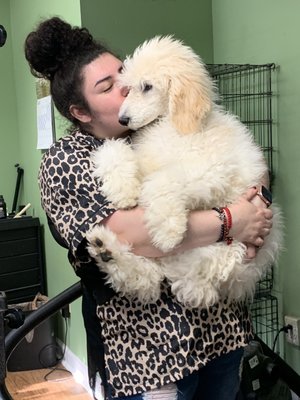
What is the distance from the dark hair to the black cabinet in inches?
75.7

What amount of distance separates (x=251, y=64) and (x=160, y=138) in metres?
1.25

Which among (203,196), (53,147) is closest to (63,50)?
(53,147)

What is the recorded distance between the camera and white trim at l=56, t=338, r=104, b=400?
2852mm

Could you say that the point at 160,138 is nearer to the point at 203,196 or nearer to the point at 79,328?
the point at 203,196

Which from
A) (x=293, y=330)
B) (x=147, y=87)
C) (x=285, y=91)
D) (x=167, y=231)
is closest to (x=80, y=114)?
(x=147, y=87)

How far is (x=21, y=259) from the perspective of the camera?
3227 millimetres

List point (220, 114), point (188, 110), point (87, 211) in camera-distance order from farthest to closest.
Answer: point (220, 114), point (188, 110), point (87, 211)

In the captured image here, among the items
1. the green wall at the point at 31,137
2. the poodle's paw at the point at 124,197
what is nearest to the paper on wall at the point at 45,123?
the green wall at the point at 31,137

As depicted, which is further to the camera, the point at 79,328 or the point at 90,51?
the point at 79,328

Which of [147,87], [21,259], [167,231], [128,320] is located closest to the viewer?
[167,231]

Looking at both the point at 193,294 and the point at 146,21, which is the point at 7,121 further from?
the point at 193,294

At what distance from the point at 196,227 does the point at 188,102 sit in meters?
0.33

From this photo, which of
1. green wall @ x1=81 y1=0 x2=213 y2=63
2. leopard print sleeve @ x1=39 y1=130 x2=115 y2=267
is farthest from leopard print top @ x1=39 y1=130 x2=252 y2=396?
green wall @ x1=81 y1=0 x2=213 y2=63

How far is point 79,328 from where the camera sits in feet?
9.43
